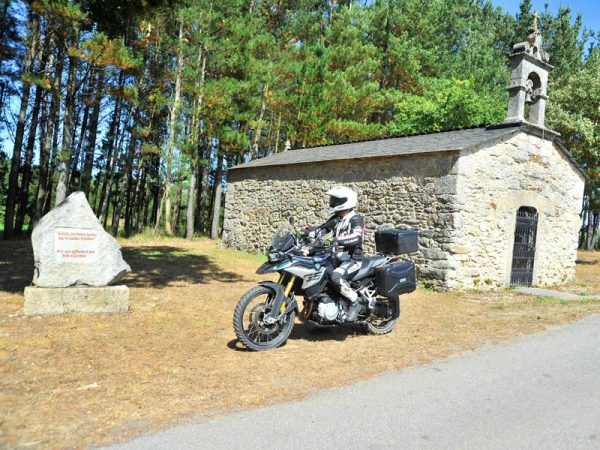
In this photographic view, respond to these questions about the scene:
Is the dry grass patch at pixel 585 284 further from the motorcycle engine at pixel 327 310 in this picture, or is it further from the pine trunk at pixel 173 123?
the pine trunk at pixel 173 123

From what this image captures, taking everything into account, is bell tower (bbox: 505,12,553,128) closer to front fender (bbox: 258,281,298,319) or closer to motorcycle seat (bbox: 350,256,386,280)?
motorcycle seat (bbox: 350,256,386,280)

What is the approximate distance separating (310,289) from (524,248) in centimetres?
887

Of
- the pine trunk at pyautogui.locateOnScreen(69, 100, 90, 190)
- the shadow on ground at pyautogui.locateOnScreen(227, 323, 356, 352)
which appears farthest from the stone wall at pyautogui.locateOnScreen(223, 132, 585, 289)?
the pine trunk at pyautogui.locateOnScreen(69, 100, 90, 190)

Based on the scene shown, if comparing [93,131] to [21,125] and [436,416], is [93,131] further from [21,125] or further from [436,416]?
[436,416]

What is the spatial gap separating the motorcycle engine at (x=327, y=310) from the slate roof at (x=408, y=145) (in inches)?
249

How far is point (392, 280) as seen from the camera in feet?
19.8

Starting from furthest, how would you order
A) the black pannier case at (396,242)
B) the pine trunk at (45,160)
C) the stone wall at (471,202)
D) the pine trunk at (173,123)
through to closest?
the pine trunk at (173,123)
the pine trunk at (45,160)
the stone wall at (471,202)
the black pannier case at (396,242)

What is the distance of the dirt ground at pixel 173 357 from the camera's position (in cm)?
348

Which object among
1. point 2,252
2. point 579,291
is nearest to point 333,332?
point 579,291

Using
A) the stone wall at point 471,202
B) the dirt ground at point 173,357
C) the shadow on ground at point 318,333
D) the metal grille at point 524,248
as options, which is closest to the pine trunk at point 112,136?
the stone wall at point 471,202

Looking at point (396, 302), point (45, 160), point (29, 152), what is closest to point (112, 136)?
point (29, 152)

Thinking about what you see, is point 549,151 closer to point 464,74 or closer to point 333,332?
point 333,332

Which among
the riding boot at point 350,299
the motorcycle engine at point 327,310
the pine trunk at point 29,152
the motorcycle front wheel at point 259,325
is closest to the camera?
the motorcycle front wheel at point 259,325

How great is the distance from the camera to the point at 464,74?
95.1 feet
